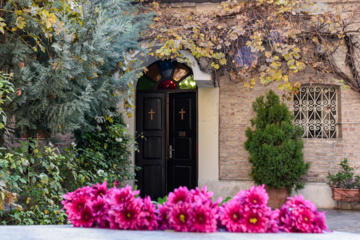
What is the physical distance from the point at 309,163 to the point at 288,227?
6456 millimetres

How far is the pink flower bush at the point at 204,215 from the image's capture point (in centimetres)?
220

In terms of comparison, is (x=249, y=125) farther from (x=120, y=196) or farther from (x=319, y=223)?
(x=120, y=196)

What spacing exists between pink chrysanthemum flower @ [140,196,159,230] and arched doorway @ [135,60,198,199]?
711cm

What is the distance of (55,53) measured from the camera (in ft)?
17.5

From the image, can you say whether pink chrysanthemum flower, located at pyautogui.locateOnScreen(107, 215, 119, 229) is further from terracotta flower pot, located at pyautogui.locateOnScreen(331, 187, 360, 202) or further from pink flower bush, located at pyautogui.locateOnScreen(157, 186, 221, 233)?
terracotta flower pot, located at pyautogui.locateOnScreen(331, 187, 360, 202)

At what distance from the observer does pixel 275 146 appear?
8.32 metres

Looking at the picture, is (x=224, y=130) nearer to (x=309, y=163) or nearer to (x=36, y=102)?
(x=309, y=163)

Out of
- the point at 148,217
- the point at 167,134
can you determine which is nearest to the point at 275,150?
the point at 167,134

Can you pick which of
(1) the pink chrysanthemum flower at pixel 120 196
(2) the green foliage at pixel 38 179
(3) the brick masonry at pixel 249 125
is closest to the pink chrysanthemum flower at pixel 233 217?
(1) the pink chrysanthemum flower at pixel 120 196

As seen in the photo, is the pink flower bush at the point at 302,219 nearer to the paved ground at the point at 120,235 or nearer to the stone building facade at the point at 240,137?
the paved ground at the point at 120,235

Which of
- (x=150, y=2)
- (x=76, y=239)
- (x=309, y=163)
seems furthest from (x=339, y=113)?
(x=76, y=239)

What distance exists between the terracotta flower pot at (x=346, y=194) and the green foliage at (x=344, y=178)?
17cm

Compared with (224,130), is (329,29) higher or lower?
higher

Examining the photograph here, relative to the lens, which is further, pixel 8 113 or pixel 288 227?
pixel 8 113
